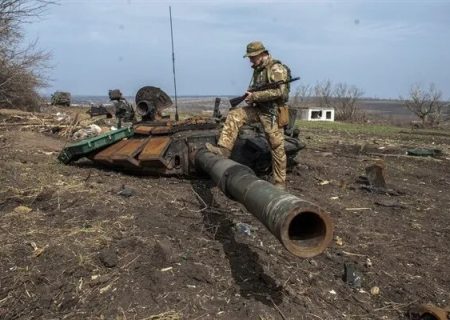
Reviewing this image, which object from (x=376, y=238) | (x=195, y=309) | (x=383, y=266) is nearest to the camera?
(x=195, y=309)

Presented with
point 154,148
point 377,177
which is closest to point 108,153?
point 154,148

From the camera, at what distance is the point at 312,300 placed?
15.9ft

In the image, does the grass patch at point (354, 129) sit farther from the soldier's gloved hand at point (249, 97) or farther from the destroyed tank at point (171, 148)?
the soldier's gloved hand at point (249, 97)

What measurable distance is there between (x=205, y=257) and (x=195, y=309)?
0.96m

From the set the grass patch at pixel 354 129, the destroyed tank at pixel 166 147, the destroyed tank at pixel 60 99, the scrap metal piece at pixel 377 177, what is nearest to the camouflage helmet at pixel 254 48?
the destroyed tank at pixel 166 147

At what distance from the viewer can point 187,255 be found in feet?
17.9

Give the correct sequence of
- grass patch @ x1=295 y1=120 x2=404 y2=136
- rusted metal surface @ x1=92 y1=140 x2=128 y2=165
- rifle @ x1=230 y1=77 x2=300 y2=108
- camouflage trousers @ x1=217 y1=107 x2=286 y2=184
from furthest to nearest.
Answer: grass patch @ x1=295 y1=120 x2=404 y2=136, rusted metal surface @ x1=92 y1=140 x2=128 y2=165, camouflage trousers @ x1=217 y1=107 x2=286 y2=184, rifle @ x1=230 y1=77 x2=300 y2=108

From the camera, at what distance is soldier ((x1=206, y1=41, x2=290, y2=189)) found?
779 centimetres

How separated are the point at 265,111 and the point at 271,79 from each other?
550 mm

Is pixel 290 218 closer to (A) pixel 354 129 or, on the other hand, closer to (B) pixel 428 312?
(B) pixel 428 312

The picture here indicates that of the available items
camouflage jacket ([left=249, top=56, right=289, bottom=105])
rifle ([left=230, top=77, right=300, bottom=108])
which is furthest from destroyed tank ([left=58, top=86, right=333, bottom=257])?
camouflage jacket ([left=249, top=56, right=289, bottom=105])

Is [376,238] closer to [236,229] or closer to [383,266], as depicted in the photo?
[383,266]

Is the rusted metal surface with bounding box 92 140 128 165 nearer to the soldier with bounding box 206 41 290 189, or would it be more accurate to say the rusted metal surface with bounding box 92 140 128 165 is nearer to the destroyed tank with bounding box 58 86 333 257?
the destroyed tank with bounding box 58 86 333 257

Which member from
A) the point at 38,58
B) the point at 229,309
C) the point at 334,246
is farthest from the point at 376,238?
the point at 38,58
